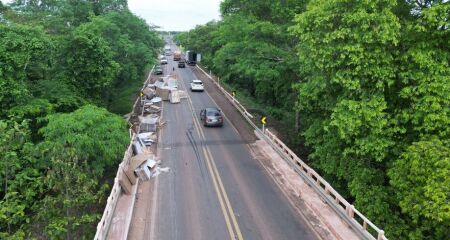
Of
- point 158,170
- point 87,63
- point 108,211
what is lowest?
point 158,170

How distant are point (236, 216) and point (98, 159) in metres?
7.89

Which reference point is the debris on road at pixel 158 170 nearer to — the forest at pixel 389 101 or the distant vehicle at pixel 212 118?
the forest at pixel 389 101

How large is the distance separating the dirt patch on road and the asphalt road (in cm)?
114

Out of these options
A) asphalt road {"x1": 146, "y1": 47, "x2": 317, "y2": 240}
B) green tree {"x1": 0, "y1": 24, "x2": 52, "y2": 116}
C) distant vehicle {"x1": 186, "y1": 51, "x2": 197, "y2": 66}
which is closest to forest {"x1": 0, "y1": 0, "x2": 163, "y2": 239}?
green tree {"x1": 0, "y1": 24, "x2": 52, "y2": 116}

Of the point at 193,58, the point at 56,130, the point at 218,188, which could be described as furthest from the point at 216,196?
the point at 193,58

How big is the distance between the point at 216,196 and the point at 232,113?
19134 mm

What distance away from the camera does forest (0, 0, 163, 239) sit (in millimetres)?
15273

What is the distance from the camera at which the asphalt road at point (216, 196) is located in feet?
49.8

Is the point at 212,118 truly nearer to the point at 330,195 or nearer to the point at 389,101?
the point at 330,195

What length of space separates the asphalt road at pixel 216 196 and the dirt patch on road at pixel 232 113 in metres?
1.14

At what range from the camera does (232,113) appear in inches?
1455

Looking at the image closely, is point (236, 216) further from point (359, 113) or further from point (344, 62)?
point (344, 62)

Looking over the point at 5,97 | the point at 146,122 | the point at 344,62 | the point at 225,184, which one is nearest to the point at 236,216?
the point at 225,184

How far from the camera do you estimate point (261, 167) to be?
890 inches
